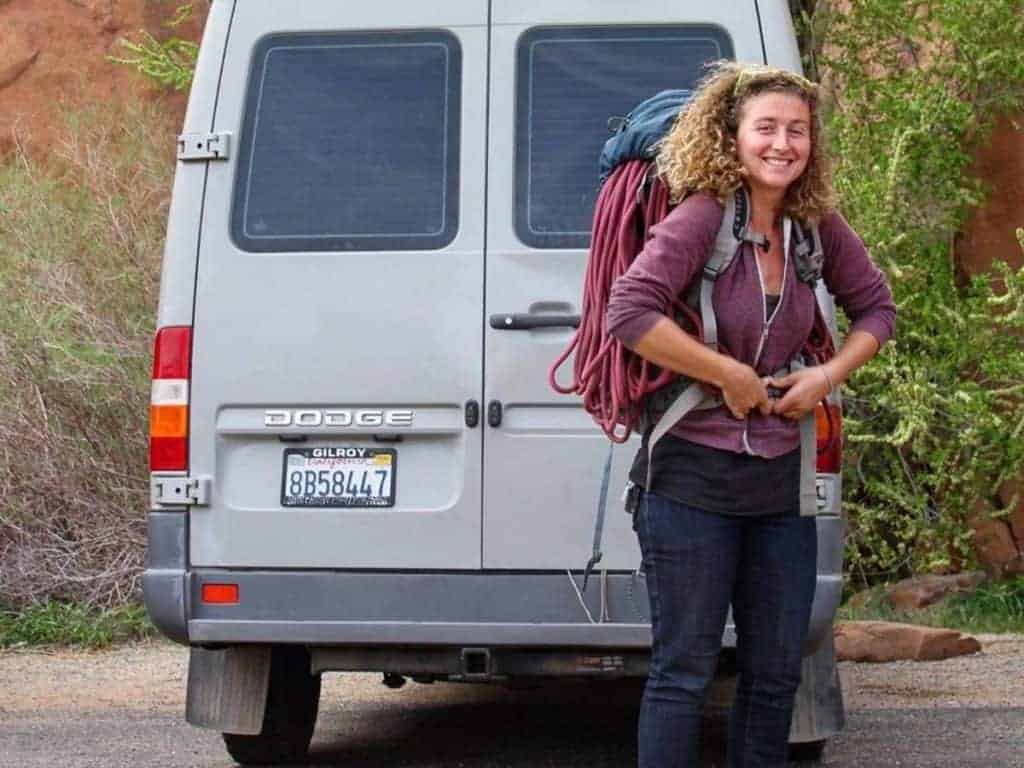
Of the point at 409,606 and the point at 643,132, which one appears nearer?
the point at 643,132

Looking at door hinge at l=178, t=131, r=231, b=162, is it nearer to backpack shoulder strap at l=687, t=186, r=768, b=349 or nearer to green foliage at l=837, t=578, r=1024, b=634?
backpack shoulder strap at l=687, t=186, r=768, b=349

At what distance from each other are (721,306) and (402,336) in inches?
63.4

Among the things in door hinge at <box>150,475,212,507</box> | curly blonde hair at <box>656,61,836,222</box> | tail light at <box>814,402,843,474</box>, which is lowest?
→ door hinge at <box>150,475,212,507</box>

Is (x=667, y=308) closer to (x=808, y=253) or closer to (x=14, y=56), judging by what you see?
(x=808, y=253)

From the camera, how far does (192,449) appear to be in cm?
591

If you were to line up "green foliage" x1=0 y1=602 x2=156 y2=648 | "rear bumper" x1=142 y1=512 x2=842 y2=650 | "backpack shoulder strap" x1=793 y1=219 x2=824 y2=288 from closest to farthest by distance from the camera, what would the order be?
→ "backpack shoulder strap" x1=793 y1=219 x2=824 y2=288 → "rear bumper" x1=142 y1=512 x2=842 y2=650 → "green foliage" x1=0 y1=602 x2=156 y2=648

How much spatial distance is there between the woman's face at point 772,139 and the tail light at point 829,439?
1.39m

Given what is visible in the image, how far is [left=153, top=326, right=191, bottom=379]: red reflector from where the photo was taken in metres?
5.91

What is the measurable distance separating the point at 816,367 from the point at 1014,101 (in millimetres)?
6726

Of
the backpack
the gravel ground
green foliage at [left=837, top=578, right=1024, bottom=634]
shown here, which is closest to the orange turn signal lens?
the gravel ground

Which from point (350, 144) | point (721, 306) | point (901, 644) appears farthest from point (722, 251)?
point (901, 644)

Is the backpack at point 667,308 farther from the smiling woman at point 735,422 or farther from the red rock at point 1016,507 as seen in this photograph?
the red rock at point 1016,507

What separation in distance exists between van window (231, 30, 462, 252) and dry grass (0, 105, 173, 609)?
15.5 ft

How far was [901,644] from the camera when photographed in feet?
30.1
